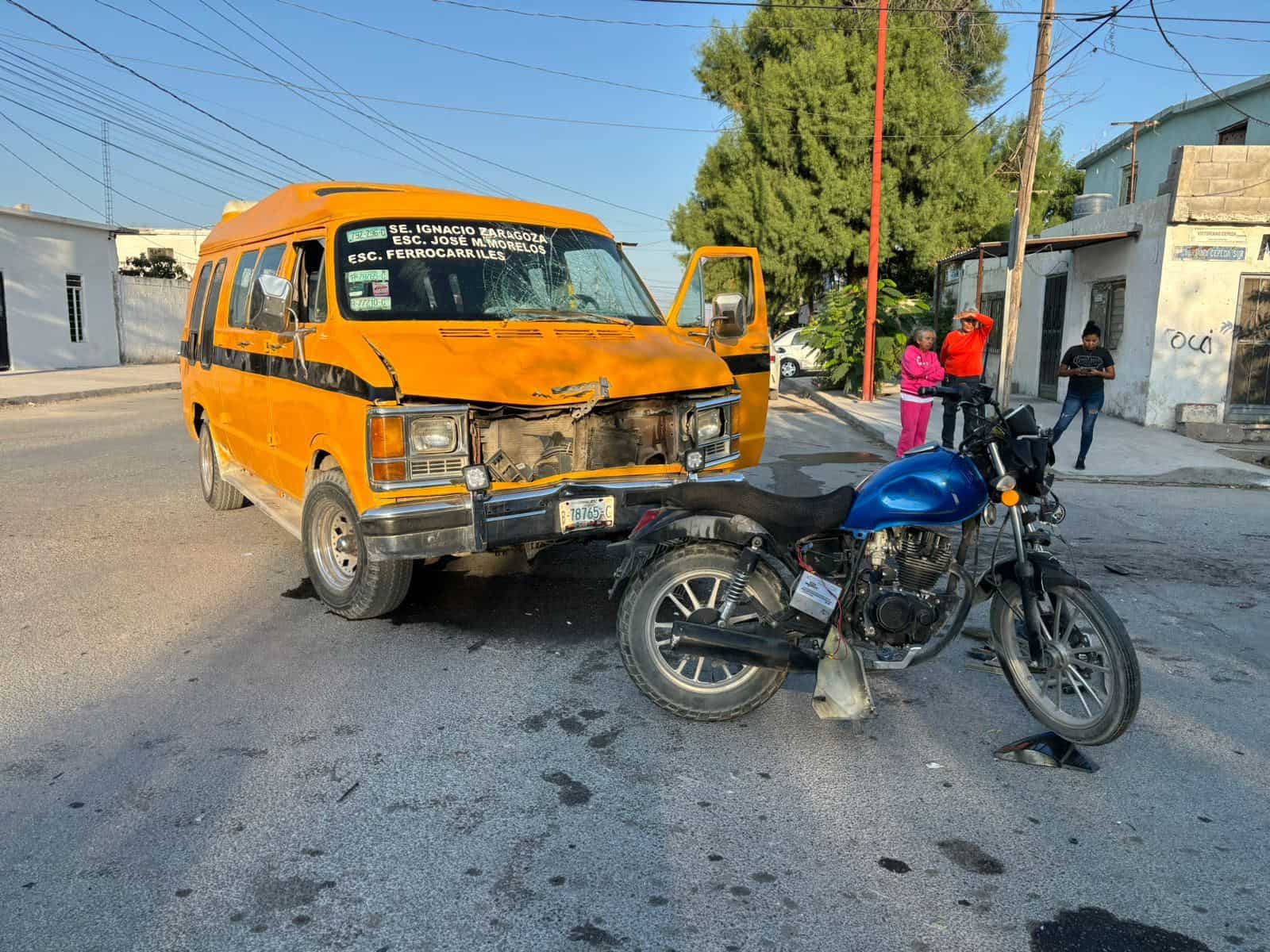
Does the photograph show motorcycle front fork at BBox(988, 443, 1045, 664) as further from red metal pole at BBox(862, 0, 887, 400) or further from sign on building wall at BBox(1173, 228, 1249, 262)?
red metal pole at BBox(862, 0, 887, 400)

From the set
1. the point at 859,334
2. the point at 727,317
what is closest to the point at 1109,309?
the point at 859,334

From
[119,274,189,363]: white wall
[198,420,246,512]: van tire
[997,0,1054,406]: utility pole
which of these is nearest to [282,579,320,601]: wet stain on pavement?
[198,420,246,512]: van tire

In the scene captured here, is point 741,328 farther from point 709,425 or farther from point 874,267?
point 874,267

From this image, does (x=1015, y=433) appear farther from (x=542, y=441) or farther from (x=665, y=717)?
(x=542, y=441)

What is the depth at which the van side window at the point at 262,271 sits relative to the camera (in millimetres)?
6180

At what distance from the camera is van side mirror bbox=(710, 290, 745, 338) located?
21.2 feet

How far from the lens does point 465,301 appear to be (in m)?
Result: 5.67

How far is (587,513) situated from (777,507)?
1.16m

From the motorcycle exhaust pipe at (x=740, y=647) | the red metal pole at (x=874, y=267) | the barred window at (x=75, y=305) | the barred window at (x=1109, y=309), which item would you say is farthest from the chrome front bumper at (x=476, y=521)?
the barred window at (x=75, y=305)

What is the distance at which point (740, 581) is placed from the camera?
3977mm

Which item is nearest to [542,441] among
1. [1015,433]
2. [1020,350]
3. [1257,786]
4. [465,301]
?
[465,301]

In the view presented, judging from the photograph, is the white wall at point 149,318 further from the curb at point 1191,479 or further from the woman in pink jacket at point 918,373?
the curb at point 1191,479

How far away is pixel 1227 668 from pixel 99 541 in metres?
7.26

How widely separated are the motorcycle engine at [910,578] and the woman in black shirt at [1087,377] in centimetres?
745
